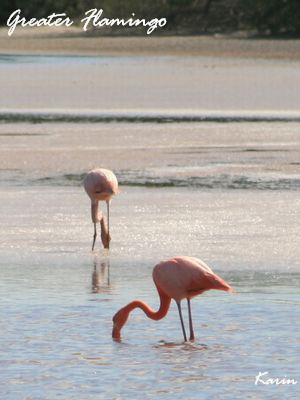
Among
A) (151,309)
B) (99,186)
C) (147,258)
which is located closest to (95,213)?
(99,186)

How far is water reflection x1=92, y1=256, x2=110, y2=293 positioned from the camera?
38.9 ft

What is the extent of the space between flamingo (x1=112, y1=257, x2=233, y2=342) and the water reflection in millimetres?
1734

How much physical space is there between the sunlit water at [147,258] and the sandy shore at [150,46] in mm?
25175

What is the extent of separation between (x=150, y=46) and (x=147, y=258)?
4185 centimetres

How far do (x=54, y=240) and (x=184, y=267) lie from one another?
4189mm

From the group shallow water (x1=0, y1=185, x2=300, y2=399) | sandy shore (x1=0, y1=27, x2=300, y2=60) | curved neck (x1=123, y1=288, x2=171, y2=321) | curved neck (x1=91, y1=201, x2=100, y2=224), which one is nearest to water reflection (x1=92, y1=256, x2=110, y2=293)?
shallow water (x1=0, y1=185, x2=300, y2=399)

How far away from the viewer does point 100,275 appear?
1241cm

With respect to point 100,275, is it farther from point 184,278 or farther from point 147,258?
point 184,278

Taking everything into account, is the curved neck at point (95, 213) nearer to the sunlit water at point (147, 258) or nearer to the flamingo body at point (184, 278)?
the sunlit water at point (147, 258)

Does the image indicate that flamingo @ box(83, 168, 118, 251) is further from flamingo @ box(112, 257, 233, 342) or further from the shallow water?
flamingo @ box(112, 257, 233, 342)

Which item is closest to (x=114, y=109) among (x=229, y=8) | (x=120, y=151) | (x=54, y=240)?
(x=120, y=151)

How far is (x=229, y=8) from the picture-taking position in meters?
64.4

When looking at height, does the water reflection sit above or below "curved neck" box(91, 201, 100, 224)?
below

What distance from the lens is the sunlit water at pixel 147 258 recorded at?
9078 mm
